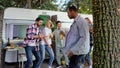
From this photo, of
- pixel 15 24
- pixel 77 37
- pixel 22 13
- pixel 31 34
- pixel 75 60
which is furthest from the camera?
pixel 22 13

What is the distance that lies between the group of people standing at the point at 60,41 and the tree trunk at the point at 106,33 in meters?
2.27

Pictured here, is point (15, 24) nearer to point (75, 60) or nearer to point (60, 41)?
point (60, 41)

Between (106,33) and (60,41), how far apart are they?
6.92 meters

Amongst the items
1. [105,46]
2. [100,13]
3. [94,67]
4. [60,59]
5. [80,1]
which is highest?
[80,1]

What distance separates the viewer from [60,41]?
10.5 meters

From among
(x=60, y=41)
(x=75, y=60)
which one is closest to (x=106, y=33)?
(x=75, y=60)

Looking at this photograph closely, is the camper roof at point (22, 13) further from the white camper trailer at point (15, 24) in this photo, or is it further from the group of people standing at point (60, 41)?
the group of people standing at point (60, 41)

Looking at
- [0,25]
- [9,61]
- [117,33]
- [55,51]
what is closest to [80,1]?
[55,51]

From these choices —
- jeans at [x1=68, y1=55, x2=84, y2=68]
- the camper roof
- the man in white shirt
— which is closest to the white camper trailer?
the camper roof

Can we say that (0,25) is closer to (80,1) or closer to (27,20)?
(27,20)

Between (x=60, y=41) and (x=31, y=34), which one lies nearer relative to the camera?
(x=31, y=34)

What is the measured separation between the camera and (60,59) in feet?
35.5

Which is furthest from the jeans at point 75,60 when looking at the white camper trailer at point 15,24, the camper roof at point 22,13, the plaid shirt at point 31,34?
the camper roof at point 22,13

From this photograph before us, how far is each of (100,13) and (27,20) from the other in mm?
7384
